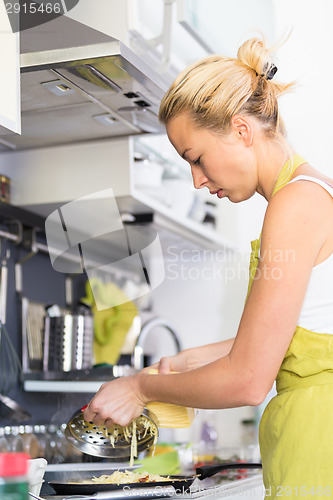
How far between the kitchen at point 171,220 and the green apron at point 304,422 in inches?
28.6

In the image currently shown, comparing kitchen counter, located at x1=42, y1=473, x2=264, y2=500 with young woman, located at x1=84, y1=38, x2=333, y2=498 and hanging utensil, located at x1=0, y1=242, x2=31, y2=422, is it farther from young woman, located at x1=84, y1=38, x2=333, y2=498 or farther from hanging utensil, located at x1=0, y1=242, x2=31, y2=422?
→ hanging utensil, located at x1=0, y1=242, x2=31, y2=422

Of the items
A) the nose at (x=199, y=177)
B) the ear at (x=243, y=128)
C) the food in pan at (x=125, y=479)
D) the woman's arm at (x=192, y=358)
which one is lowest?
the food in pan at (x=125, y=479)

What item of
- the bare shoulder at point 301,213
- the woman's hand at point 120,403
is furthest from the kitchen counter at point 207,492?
the bare shoulder at point 301,213

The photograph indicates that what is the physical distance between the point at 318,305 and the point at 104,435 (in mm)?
446

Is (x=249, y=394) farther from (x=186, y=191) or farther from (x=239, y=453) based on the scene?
(x=186, y=191)

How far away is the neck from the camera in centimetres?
102

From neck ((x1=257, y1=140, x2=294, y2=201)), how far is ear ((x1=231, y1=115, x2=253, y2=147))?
25 mm

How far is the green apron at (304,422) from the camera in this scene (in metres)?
0.94

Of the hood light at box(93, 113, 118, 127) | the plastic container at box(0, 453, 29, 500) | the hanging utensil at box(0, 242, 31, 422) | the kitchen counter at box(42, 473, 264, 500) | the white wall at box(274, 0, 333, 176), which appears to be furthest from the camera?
the white wall at box(274, 0, 333, 176)

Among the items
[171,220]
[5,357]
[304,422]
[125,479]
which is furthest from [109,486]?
[171,220]

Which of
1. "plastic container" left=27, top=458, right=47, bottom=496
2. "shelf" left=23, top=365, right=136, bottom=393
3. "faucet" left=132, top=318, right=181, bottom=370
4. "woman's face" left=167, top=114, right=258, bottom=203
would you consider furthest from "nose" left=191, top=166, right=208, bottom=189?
"faucet" left=132, top=318, right=181, bottom=370

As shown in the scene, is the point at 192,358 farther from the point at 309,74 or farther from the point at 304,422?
the point at 309,74

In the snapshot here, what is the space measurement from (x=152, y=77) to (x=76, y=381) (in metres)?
0.89

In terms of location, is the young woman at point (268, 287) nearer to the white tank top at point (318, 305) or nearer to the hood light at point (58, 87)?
the white tank top at point (318, 305)
